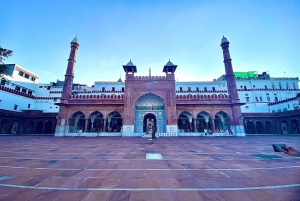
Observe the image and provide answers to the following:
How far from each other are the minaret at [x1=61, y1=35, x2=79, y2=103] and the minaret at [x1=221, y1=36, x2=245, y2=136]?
27987 mm

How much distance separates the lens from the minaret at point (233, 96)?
20.9 meters

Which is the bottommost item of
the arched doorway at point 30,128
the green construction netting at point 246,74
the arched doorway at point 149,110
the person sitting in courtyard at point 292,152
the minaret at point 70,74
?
the person sitting in courtyard at point 292,152

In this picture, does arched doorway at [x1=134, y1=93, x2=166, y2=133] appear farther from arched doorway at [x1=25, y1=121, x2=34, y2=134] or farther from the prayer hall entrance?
arched doorway at [x1=25, y1=121, x2=34, y2=134]

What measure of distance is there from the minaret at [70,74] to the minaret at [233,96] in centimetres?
2799

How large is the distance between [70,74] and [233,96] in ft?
94.9

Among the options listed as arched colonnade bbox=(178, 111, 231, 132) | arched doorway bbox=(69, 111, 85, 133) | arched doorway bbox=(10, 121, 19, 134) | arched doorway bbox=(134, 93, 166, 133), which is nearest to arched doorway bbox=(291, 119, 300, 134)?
arched colonnade bbox=(178, 111, 231, 132)

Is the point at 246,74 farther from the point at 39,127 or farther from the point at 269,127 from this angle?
the point at 39,127

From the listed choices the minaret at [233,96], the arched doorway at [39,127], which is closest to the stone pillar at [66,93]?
the arched doorway at [39,127]

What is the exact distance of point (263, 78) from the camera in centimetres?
3519

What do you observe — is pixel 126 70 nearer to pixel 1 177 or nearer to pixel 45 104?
pixel 1 177

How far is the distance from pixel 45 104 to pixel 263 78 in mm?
56319

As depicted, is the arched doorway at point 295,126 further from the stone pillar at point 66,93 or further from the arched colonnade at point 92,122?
the stone pillar at point 66,93

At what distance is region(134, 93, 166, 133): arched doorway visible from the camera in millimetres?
21797

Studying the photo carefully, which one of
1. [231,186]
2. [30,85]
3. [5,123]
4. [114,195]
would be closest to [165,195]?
[114,195]
